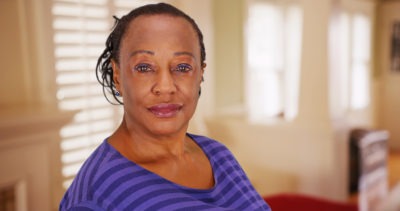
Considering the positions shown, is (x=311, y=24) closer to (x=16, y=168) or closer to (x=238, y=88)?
(x=238, y=88)

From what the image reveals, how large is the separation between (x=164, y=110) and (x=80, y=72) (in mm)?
1467

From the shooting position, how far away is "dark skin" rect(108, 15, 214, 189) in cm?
54

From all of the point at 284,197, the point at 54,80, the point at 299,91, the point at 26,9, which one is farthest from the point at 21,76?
the point at 299,91

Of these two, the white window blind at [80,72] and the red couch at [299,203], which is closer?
the red couch at [299,203]

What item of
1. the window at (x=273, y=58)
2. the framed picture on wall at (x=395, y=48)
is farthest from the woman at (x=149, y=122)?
the framed picture on wall at (x=395, y=48)

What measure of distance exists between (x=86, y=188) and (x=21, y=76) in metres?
1.39

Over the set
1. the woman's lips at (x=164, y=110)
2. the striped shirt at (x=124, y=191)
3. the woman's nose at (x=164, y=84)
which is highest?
the woman's nose at (x=164, y=84)

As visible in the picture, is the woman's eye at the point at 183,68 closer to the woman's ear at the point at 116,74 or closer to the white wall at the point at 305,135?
the woman's ear at the point at 116,74

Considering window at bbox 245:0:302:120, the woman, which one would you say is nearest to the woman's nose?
the woman

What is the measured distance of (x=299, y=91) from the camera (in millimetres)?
2627

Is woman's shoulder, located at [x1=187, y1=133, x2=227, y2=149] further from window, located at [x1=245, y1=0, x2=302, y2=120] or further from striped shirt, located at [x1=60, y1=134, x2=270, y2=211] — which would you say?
window, located at [x1=245, y1=0, x2=302, y2=120]

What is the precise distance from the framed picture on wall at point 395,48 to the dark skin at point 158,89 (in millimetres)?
5525

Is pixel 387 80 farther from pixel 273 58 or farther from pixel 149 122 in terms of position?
pixel 149 122

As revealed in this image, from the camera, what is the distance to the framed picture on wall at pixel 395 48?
547 centimetres
